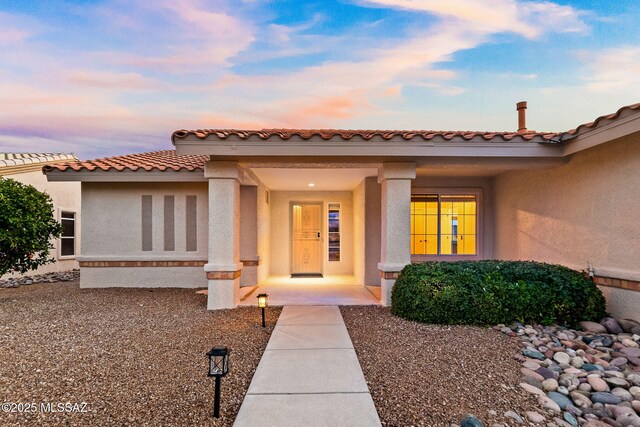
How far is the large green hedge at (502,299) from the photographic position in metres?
4.63

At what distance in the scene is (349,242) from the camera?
391 inches

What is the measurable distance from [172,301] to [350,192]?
5.95 metres

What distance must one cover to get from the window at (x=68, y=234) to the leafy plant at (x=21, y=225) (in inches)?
176

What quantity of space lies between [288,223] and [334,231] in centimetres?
149

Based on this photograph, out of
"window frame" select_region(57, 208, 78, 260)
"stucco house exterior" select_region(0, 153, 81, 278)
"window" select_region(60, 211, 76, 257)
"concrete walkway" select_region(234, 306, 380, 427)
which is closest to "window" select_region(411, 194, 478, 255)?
"concrete walkway" select_region(234, 306, 380, 427)

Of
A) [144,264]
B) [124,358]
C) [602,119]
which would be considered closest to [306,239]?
[144,264]

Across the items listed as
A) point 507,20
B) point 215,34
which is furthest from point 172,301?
point 507,20

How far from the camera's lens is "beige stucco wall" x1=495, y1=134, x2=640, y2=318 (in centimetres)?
461

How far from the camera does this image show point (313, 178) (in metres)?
7.98

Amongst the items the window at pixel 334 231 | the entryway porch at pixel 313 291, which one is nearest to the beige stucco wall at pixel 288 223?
the window at pixel 334 231

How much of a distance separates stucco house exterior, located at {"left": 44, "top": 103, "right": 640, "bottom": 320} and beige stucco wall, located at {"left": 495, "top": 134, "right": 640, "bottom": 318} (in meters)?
0.02

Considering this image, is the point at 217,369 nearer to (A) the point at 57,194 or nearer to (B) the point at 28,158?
(A) the point at 57,194

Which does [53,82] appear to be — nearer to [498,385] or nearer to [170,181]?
[170,181]

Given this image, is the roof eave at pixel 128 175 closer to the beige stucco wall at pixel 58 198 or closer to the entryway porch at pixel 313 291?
the entryway porch at pixel 313 291
